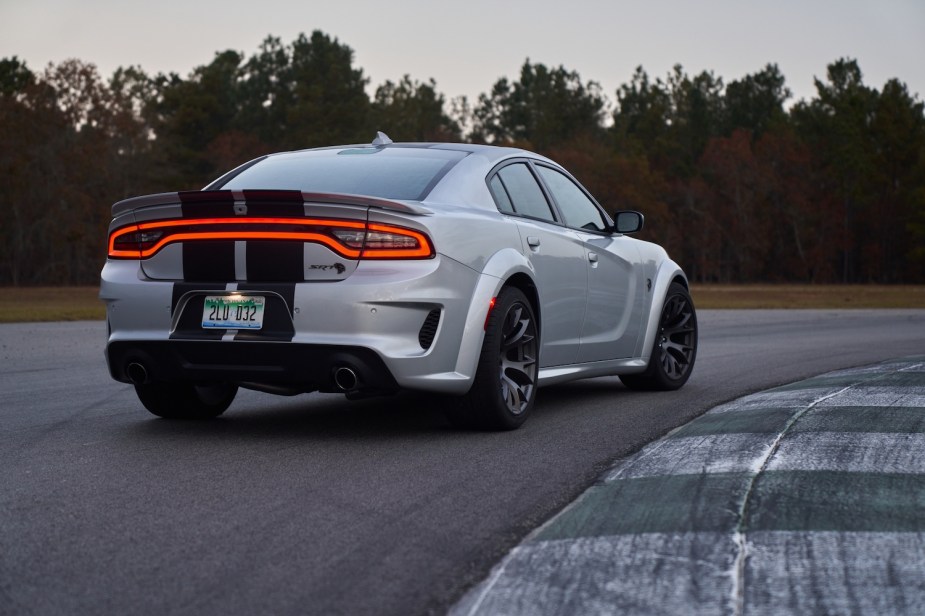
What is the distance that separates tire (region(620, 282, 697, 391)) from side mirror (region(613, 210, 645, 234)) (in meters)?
0.70

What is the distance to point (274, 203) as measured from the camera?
575 centimetres

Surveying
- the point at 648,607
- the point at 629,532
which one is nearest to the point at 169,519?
the point at 629,532

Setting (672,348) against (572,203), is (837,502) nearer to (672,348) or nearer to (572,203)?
(572,203)

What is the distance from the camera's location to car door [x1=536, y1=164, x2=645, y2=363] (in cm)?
753

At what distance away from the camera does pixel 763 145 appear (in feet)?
314

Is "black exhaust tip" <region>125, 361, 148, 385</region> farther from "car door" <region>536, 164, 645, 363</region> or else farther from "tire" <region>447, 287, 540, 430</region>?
"car door" <region>536, 164, 645, 363</region>

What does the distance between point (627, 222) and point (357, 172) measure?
223 centimetres

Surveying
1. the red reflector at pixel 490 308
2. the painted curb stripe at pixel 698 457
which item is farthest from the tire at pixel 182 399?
the painted curb stripe at pixel 698 457

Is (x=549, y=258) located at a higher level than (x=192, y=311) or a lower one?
higher

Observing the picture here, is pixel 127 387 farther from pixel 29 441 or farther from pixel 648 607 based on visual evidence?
pixel 648 607

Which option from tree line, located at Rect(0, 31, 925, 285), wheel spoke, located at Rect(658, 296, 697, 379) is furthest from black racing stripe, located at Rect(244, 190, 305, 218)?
tree line, located at Rect(0, 31, 925, 285)

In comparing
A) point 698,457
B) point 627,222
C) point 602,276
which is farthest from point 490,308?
point 627,222

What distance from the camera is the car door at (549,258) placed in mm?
6789

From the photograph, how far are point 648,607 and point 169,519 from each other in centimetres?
188
